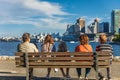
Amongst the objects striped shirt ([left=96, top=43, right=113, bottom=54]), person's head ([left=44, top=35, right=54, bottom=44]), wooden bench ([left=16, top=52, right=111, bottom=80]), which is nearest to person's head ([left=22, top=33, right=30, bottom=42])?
wooden bench ([left=16, top=52, right=111, bottom=80])

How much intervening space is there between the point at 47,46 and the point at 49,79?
1068mm

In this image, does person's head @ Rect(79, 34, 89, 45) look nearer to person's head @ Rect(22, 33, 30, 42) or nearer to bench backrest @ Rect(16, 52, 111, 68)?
bench backrest @ Rect(16, 52, 111, 68)

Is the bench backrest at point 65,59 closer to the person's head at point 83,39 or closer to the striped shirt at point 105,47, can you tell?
the person's head at point 83,39

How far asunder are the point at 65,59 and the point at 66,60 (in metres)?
0.06

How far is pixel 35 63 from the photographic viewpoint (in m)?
12.5

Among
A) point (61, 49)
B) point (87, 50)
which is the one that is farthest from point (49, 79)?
point (87, 50)

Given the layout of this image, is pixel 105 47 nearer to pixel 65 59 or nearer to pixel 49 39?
pixel 65 59

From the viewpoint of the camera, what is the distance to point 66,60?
40.7 feet

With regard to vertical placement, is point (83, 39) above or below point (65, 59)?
above

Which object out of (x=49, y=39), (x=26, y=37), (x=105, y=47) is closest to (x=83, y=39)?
(x=105, y=47)

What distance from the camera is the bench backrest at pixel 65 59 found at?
40.3 ft

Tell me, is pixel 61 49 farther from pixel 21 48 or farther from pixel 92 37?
pixel 92 37

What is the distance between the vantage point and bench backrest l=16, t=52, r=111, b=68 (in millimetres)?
12297

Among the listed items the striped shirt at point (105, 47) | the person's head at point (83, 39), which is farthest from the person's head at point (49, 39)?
the striped shirt at point (105, 47)
